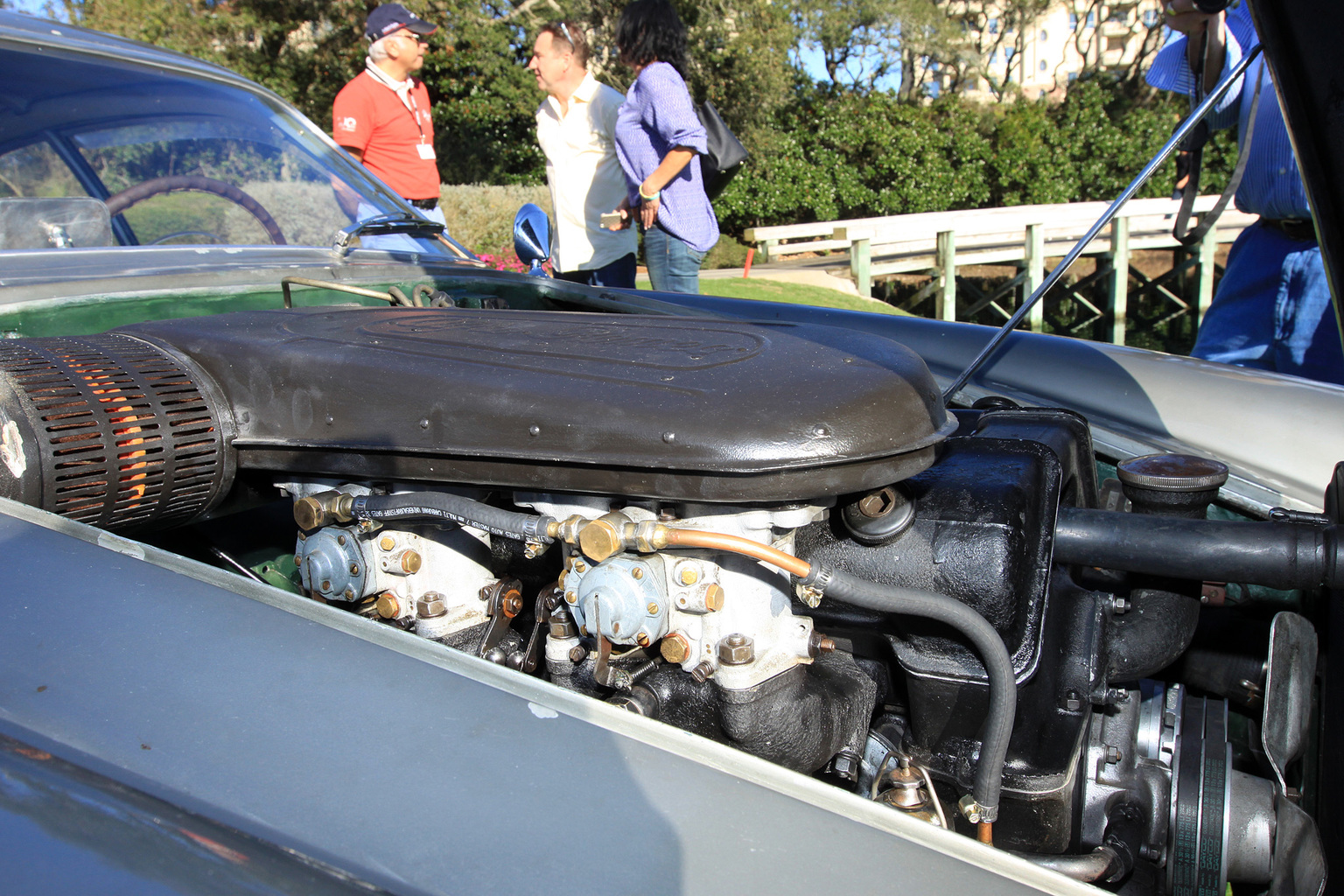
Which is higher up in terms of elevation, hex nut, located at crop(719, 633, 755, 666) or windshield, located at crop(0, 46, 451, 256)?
windshield, located at crop(0, 46, 451, 256)

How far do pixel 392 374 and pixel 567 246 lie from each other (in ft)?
10.5

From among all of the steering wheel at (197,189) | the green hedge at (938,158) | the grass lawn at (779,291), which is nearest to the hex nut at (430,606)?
the steering wheel at (197,189)

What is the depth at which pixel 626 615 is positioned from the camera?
1.23 m

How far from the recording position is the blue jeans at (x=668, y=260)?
4.23m

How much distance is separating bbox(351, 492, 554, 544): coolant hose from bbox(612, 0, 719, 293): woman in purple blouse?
2.62 m

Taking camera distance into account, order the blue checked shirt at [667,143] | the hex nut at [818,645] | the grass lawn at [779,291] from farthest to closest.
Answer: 1. the grass lawn at [779,291]
2. the blue checked shirt at [667,143]
3. the hex nut at [818,645]

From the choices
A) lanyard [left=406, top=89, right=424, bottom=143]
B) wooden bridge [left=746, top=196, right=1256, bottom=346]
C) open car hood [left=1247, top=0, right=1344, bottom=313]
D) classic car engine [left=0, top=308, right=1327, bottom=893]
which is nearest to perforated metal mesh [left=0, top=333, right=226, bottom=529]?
classic car engine [left=0, top=308, right=1327, bottom=893]

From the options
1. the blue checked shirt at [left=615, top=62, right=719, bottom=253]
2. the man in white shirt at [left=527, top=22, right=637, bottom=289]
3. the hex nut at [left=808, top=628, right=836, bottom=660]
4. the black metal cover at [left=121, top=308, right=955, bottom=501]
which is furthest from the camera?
the man in white shirt at [left=527, top=22, right=637, bottom=289]

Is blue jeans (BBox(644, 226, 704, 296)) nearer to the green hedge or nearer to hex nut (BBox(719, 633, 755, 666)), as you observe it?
hex nut (BBox(719, 633, 755, 666))

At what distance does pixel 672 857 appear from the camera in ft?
2.42

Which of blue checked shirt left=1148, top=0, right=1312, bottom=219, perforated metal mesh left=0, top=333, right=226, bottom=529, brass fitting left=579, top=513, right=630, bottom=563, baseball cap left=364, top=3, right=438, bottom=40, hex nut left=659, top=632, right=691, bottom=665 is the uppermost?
baseball cap left=364, top=3, right=438, bottom=40

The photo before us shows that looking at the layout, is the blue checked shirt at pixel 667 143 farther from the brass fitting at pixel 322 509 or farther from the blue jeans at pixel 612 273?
the brass fitting at pixel 322 509

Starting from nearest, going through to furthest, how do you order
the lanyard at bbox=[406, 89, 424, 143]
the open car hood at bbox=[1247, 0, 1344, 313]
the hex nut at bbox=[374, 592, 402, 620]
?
1. the open car hood at bbox=[1247, 0, 1344, 313]
2. the hex nut at bbox=[374, 592, 402, 620]
3. the lanyard at bbox=[406, 89, 424, 143]

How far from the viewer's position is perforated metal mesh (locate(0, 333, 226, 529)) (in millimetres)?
1261
